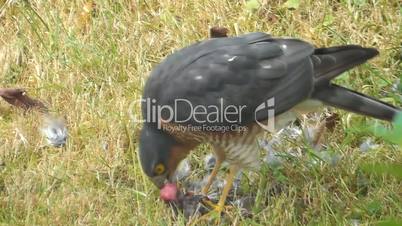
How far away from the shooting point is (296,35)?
445 cm

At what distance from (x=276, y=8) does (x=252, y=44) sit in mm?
1519

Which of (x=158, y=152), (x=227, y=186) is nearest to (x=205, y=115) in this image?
(x=158, y=152)

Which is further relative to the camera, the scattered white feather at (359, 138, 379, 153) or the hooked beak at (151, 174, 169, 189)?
the scattered white feather at (359, 138, 379, 153)

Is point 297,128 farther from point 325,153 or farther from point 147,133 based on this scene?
point 147,133

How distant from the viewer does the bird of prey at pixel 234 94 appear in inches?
120

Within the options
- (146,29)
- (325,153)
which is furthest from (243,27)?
(325,153)

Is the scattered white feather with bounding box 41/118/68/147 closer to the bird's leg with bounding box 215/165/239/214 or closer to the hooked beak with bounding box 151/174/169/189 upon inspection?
the hooked beak with bounding box 151/174/169/189

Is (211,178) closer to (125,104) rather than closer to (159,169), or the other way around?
(159,169)

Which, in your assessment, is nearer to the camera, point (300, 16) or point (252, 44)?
point (252, 44)

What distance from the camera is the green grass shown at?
340cm

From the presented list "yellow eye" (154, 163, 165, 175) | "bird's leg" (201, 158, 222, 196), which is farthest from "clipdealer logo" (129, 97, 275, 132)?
"bird's leg" (201, 158, 222, 196)

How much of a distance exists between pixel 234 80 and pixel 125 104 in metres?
1.21

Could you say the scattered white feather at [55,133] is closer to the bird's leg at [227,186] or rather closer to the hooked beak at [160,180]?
the hooked beak at [160,180]

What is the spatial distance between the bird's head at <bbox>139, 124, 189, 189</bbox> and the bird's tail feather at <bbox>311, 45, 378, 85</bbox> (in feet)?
2.24
